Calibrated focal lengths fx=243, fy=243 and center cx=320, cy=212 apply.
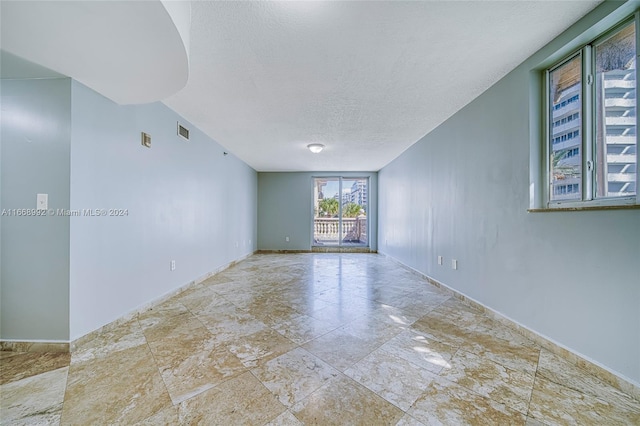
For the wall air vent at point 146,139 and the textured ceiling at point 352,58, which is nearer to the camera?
the textured ceiling at point 352,58

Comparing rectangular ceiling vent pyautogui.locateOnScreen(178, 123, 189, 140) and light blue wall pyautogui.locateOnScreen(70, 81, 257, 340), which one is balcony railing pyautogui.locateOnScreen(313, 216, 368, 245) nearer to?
light blue wall pyautogui.locateOnScreen(70, 81, 257, 340)

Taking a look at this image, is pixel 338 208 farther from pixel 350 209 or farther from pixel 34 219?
pixel 34 219

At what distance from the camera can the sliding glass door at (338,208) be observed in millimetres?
7352

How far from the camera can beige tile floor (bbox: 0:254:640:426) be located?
49.6 inches

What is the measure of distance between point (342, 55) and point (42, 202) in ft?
8.57

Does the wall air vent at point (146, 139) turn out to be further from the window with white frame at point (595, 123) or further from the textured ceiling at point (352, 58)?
the window with white frame at point (595, 123)

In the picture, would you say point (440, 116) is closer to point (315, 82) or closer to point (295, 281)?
point (315, 82)

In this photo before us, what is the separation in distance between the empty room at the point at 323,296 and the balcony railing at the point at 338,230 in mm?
4345

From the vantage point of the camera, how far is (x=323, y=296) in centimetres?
320

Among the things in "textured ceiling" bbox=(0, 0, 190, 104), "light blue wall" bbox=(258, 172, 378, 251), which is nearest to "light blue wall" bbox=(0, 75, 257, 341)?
"textured ceiling" bbox=(0, 0, 190, 104)

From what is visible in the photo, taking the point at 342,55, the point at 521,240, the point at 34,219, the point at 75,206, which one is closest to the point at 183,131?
the point at 75,206

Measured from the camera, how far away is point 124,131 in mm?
2357

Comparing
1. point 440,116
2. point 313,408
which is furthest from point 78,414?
point 440,116

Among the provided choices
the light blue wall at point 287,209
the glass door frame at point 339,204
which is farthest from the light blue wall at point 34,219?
the glass door frame at point 339,204
